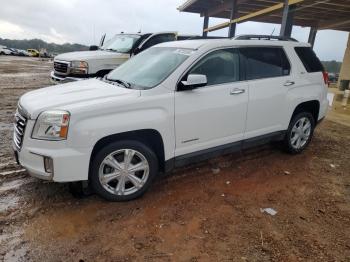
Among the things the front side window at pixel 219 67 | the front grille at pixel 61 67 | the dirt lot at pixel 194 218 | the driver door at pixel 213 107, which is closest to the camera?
the dirt lot at pixel 194 218

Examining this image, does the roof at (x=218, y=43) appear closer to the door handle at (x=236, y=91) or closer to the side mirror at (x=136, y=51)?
the door handle at (x=236, y=91)

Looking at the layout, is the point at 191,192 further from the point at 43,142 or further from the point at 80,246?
the point at 43,142

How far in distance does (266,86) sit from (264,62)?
1.34 feet

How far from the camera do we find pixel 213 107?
4113 mm

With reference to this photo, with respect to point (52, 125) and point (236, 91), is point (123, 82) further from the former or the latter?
point (236, 91)

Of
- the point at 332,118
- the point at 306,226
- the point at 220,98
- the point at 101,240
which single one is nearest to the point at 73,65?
the point at 220,98

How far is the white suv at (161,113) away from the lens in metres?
3.31

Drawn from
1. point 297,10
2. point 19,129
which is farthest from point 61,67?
point 297,10

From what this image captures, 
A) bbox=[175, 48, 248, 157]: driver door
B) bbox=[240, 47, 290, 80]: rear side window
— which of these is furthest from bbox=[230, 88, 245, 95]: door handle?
bbox=[240, 47, 290, 80]: rear side window

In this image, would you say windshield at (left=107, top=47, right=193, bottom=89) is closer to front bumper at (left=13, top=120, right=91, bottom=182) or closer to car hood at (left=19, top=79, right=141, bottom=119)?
car hood at (left=19, top=79, right=141, bottom=119)

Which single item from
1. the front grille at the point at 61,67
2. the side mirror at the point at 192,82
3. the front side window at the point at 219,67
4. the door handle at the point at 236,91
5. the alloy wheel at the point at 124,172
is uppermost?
the front side window at the point at 219,67

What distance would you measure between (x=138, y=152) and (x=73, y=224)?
3.49 feet

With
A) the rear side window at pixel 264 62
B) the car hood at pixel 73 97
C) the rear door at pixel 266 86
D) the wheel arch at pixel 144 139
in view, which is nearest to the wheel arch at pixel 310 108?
the rear door at pixel 266 86

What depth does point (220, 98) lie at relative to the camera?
4184mm
